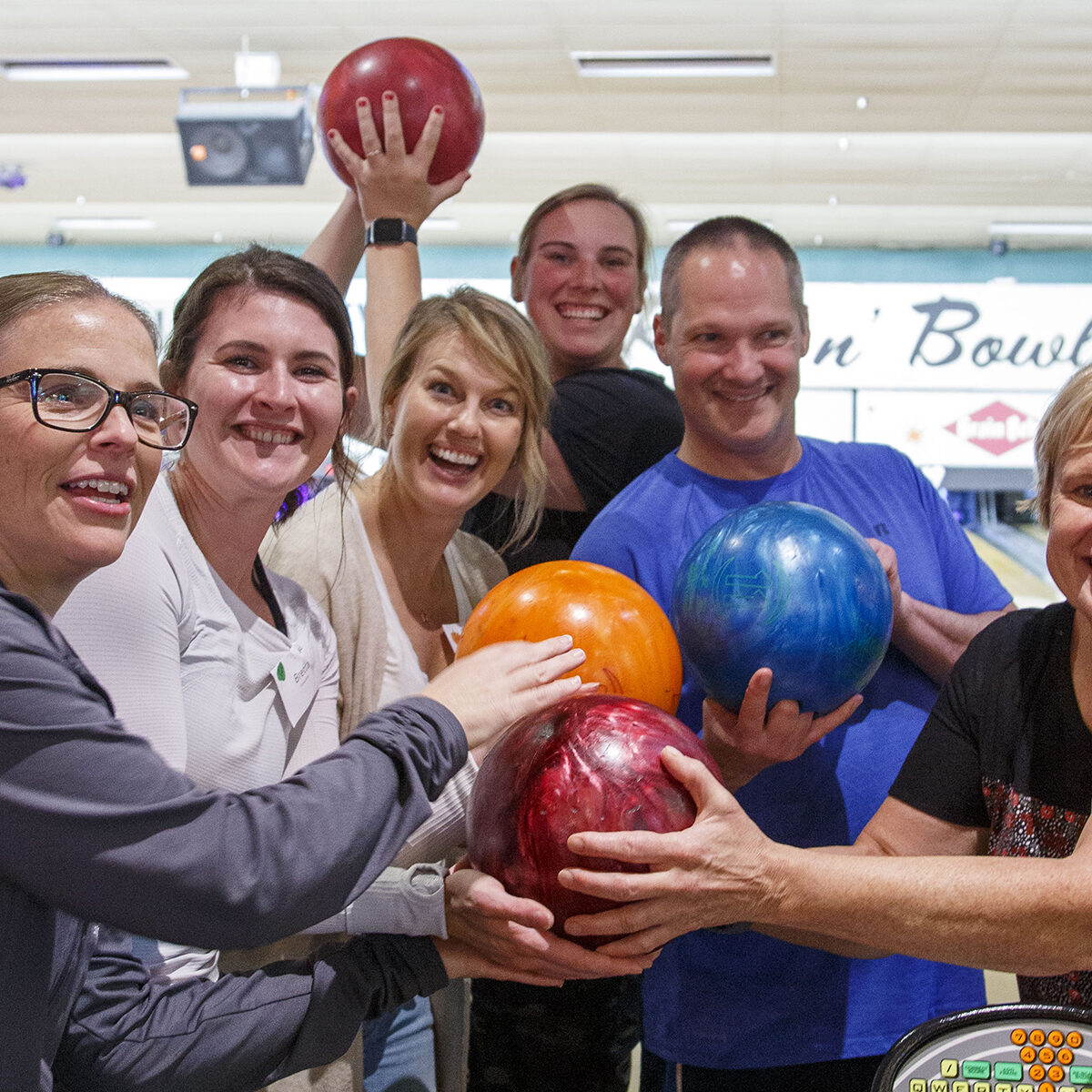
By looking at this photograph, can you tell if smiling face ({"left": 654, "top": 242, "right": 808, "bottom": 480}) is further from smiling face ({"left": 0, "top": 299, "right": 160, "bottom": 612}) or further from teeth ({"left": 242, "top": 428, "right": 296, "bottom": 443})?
smiling face ({"left": 0, "top": 299, "right": 160, "bottom": 612})

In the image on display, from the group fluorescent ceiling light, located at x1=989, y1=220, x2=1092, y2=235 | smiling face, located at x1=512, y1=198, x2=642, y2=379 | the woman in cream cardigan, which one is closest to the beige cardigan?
the woman in cream cardigan

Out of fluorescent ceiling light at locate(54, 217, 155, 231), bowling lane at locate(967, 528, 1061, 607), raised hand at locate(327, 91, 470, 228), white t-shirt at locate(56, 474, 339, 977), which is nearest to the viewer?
white t-shirt at locate(56, 474, 339, 977)

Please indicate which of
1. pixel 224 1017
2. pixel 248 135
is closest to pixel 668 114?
pixel 248 135

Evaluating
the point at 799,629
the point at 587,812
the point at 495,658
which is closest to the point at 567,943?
the point at 587,812

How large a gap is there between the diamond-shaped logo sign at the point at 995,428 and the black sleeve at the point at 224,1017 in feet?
25.5

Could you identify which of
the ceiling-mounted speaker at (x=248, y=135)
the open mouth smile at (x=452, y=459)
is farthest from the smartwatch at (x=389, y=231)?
the ceiling-mounted speaker at (x=248, y=135)

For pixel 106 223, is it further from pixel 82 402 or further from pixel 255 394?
pixel 82 402

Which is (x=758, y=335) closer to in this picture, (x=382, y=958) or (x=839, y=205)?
(x=382, y=958)

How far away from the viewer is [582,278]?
2221mm

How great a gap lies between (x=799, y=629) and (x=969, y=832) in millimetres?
300

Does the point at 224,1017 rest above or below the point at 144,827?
below

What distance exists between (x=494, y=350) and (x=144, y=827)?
102 centimetres

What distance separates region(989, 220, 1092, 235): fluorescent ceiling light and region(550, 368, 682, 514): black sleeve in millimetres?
7134

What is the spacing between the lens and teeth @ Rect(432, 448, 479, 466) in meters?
1.76
